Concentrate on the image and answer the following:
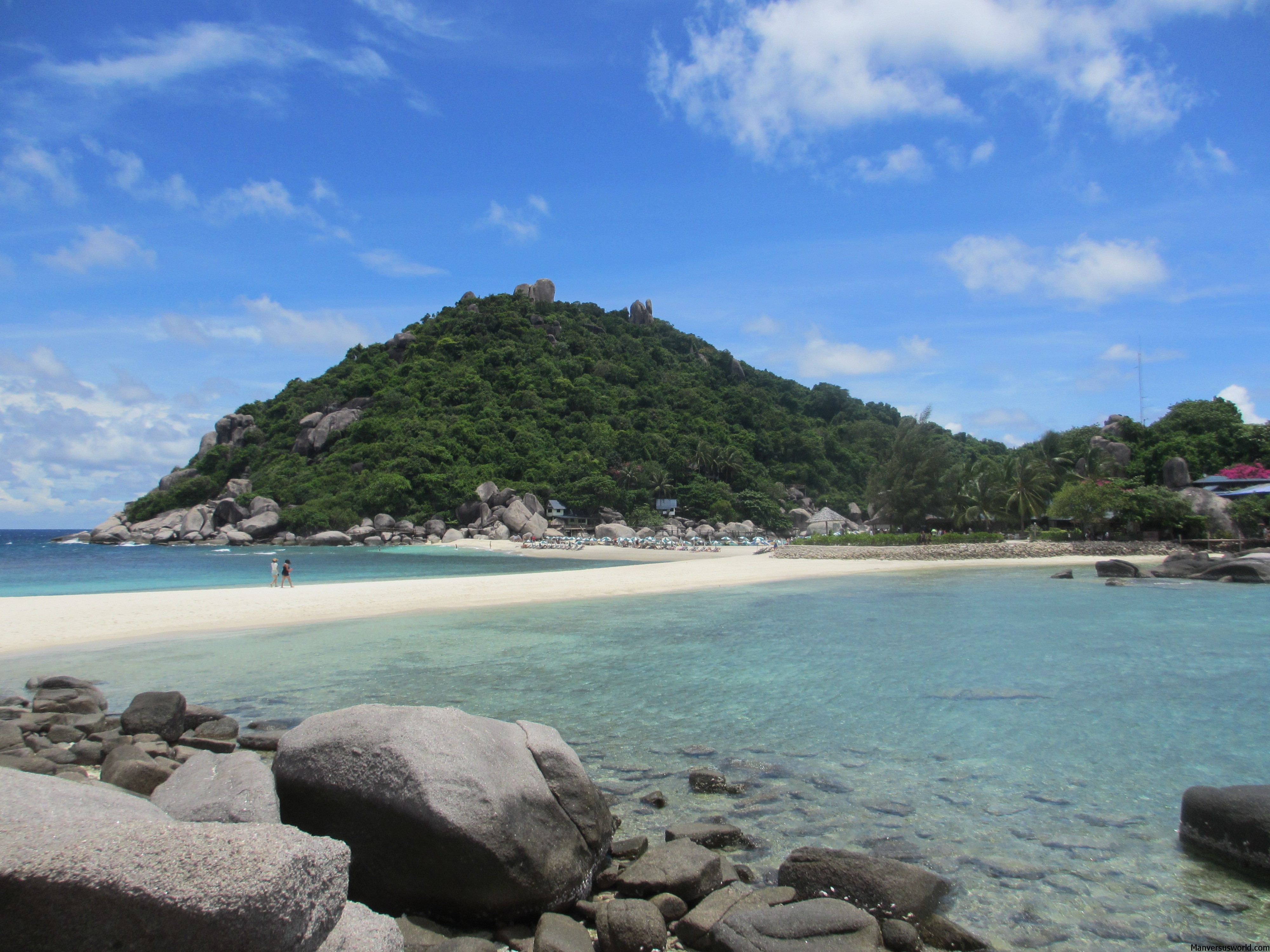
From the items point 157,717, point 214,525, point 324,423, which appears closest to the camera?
point 157,717

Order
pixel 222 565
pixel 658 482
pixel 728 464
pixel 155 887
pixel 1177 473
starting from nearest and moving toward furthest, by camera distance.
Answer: pixel 155 887
pixel 222 565
pixel 1177 473
pixel 658 482
pixel 728 464

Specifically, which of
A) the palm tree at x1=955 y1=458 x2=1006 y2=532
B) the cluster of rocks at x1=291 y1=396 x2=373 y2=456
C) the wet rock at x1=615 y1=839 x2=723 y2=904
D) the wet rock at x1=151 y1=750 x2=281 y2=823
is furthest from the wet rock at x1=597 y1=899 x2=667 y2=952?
the cluster of rocks at x1=291 y1=396 x2=373 y2=456

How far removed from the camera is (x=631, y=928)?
4.24 m

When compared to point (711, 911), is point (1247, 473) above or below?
above

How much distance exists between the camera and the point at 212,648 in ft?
48.2

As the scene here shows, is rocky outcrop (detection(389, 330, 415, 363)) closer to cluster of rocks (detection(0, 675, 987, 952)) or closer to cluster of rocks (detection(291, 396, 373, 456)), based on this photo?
cluster of rocks (detection(291, 396, 373, 456))

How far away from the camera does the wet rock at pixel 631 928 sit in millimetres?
4184

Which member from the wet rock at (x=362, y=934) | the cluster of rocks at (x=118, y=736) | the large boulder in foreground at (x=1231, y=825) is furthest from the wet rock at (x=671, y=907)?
the large boulder in foreground at (x=1231, y=825)

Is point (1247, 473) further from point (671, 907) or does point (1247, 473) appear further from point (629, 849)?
point (671, 907)

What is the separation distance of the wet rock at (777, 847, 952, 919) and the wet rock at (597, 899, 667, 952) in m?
1.03

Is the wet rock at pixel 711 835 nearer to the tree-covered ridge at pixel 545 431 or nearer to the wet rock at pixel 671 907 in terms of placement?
the wet rock at pixel 671 907

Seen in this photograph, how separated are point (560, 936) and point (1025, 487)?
170 ft

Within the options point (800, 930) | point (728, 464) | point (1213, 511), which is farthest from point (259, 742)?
point (728, 464)

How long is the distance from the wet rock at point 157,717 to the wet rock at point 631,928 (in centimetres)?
606
